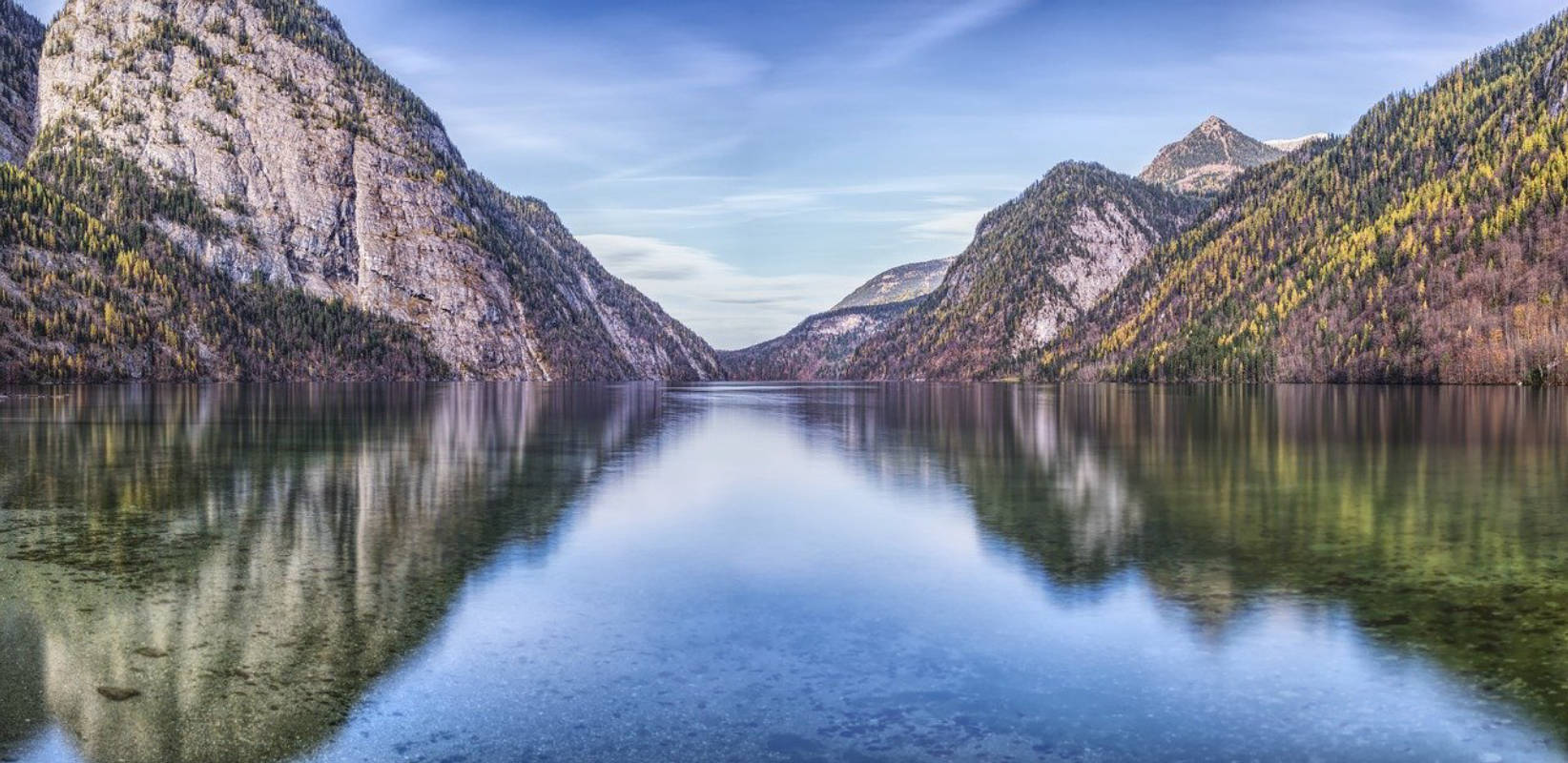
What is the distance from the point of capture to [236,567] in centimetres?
2245

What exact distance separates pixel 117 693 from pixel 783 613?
9.83 meters

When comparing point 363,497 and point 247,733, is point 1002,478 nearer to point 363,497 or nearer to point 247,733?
point 363,497

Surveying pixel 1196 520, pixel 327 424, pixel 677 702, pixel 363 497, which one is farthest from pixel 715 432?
pixel 677 702

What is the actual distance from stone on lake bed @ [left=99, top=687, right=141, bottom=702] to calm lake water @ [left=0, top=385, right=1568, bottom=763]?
Answer: 0.67ft

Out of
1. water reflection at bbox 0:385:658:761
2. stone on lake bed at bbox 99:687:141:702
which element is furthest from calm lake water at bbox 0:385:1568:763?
stone on lake bed at bbox 99:687:141:702

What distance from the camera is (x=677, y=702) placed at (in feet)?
46.0

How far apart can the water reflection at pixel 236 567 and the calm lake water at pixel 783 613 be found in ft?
0.32

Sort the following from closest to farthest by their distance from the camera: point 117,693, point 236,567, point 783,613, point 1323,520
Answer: point 117,693 < point 783,613 < point 236,567 < point 1323,520

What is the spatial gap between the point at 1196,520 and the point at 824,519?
394 inches

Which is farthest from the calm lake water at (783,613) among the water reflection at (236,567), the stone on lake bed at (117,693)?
the stone on lake bed at (117,693)

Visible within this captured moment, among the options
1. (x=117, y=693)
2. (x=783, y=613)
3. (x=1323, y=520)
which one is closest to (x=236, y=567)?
(x=117, y=693)

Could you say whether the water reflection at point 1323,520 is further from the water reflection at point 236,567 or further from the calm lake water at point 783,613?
the water reflection at point 236,567

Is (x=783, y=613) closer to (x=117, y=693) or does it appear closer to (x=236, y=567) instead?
(x=117, y=693)

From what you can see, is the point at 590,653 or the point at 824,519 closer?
the point at 590,653
